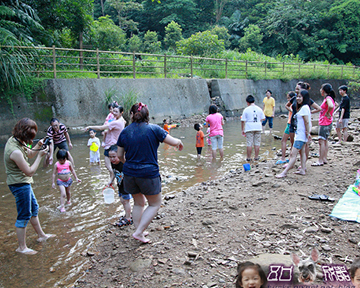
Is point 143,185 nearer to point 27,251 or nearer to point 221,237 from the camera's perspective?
point 221,237

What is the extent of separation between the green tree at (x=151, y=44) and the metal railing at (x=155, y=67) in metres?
5.31

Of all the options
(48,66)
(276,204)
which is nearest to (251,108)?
(276,204)

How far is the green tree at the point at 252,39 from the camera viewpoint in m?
35.6

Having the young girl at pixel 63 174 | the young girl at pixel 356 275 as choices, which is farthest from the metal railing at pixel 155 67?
the young girl at pixel 356 275

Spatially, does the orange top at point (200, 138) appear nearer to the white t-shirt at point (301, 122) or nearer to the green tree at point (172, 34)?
the white t-shirt at point (301, 122)

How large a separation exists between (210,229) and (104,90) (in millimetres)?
11113

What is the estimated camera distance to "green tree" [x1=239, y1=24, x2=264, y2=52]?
3562cm

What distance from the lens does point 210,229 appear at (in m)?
3.97

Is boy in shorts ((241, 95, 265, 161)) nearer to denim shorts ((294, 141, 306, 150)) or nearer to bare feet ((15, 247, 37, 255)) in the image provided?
denim shorts ((294, 141, 306, 150))

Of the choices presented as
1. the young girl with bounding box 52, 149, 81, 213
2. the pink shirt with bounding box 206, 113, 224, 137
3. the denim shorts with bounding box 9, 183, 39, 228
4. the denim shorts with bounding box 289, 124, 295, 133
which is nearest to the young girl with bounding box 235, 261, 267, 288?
the denim shorts with bounding box 9, 183, 39, 228

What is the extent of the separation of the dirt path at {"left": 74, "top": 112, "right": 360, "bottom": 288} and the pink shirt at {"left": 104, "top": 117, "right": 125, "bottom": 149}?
155 cm

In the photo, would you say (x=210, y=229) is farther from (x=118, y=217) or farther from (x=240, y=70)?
(x=240, y=70)

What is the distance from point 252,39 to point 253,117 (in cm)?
3092

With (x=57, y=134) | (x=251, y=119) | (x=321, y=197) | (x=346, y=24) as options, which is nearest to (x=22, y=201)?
(x=57, y=134)
